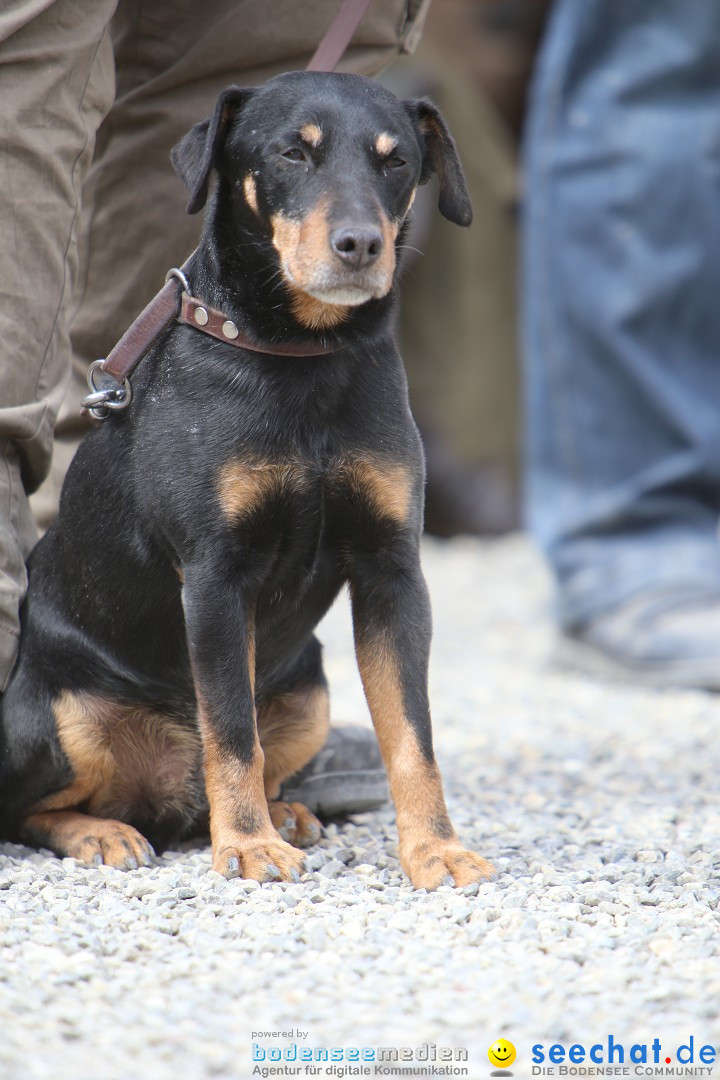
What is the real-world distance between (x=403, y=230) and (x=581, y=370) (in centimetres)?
282

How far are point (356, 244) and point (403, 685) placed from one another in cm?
92

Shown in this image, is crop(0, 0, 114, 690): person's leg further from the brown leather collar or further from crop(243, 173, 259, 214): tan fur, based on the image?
crop(243, 173, 259, 214): tan fur

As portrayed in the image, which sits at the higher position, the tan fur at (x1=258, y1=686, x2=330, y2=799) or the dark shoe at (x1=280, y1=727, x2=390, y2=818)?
the tan fur at (x1=258, y1=686, x2=330, y2=799)

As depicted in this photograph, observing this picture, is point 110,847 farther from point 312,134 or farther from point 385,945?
point 312,134

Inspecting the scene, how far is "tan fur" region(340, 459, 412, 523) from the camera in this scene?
2.77 metres

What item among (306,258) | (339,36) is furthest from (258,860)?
(339,36)

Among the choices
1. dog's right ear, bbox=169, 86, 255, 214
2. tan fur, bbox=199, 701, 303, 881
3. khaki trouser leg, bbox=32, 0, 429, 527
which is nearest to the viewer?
tan fur, bbox=199, 701, 303, 881

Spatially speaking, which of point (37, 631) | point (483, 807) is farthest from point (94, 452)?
point (483, 807)

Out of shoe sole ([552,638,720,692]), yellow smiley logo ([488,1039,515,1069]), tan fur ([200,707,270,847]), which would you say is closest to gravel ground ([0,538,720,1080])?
yellow smiley logo ([488,1039,515,1069])

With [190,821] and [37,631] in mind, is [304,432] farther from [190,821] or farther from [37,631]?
[190,821]

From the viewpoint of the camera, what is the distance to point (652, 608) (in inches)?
212

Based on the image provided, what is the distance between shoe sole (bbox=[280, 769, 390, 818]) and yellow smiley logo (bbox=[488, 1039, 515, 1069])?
1431mm

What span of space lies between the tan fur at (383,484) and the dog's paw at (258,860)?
0.72 m

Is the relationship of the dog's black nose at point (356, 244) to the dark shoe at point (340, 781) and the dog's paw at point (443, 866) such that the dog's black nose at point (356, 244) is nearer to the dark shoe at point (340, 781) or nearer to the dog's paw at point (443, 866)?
the dog's paw at point (443, 866)
